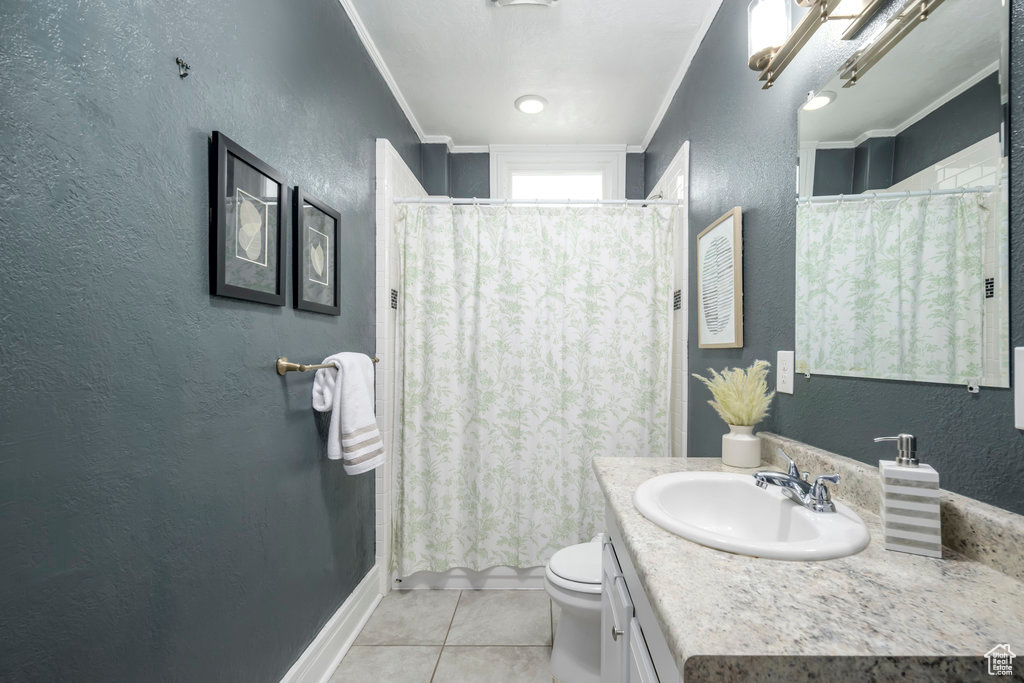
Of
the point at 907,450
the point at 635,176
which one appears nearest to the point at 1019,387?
the point at 907,450

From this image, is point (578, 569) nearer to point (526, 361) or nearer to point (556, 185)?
point (526, 361)

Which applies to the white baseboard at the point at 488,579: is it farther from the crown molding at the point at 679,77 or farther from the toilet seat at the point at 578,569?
the crown molding at the point at 679,77

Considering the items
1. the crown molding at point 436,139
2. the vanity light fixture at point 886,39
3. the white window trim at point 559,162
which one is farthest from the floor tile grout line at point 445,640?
the crown molding at point 436,139

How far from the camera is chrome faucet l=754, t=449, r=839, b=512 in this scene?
2.74 feet

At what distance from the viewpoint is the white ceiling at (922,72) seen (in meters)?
0.71

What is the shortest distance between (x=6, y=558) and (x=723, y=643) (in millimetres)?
942

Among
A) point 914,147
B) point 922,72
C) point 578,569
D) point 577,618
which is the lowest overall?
point 577,618

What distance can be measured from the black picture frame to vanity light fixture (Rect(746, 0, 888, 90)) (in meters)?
1.35

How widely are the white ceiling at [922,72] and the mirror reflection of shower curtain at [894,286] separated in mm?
173

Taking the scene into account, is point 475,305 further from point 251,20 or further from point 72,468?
point 72,468

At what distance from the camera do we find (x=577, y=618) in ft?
4.73

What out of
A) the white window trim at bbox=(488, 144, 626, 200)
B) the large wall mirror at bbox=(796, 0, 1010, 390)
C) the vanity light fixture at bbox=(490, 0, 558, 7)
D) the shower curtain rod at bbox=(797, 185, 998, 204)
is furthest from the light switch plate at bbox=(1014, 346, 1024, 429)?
the white window trim at bbox=(488, 144, 626, 200)

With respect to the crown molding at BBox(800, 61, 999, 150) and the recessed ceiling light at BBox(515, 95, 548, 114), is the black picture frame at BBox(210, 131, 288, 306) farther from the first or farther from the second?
the recessed ceiling light at BBox(515, 95, 548, 114)

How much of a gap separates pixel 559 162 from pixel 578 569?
8.17ft
